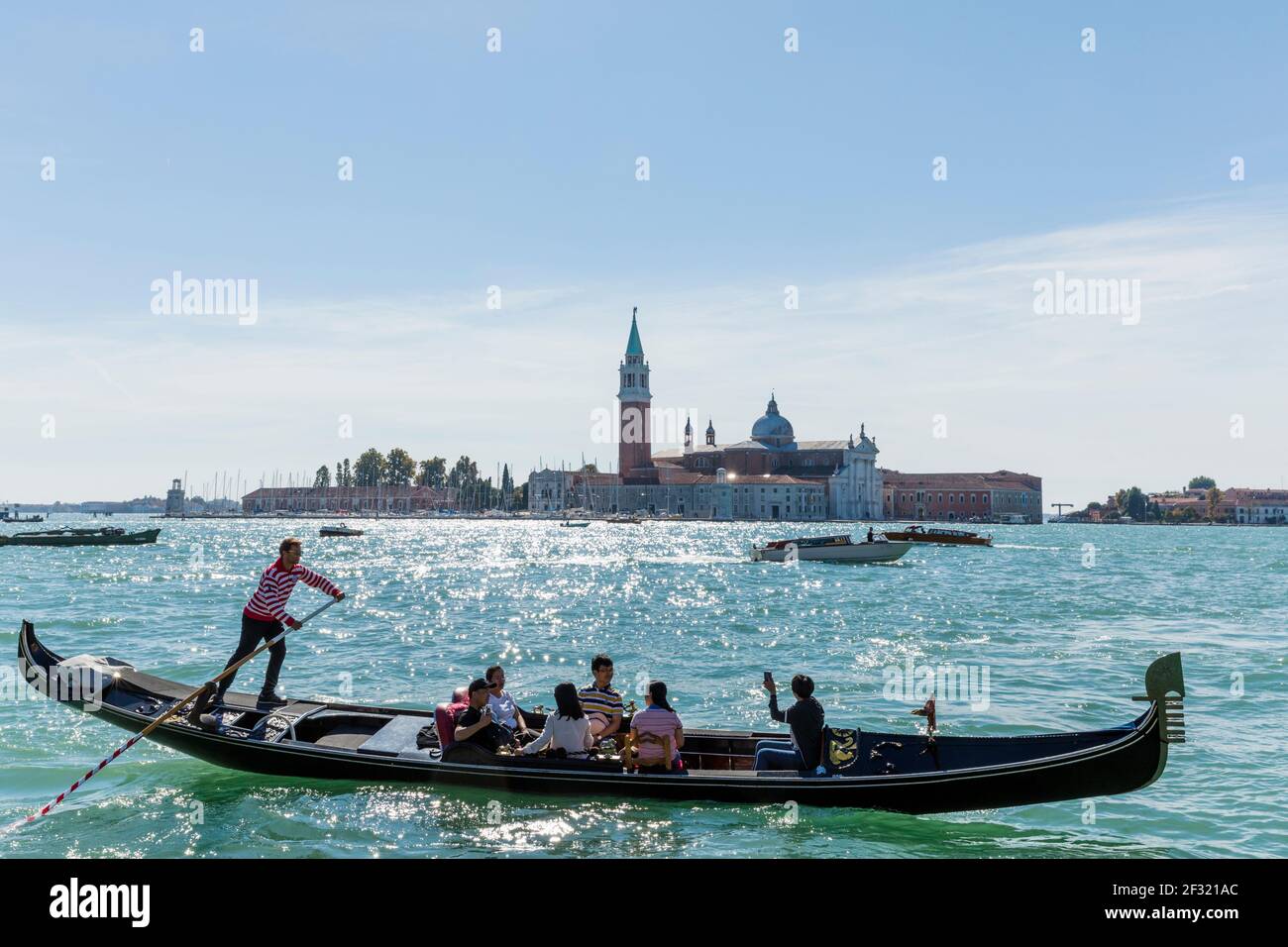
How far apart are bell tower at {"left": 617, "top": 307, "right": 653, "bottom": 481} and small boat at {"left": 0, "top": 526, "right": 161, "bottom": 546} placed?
6635cm

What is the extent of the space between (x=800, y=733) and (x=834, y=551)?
143 feet

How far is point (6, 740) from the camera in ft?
35.1

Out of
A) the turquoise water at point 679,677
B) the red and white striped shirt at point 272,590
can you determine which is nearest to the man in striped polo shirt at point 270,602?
the red and white striped shirt at point 272,590

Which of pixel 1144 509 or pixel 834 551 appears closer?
pixel 834 551

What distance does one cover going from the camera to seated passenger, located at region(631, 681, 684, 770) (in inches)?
323

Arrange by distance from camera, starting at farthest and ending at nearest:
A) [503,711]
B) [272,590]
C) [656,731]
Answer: [272,590]
[503,711]
[656,731]

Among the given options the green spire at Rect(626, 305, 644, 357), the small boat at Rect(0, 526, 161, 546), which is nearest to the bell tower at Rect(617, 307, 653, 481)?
the green spire at Rect(626, 305, 644, 357)

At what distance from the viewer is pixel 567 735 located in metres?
8.41

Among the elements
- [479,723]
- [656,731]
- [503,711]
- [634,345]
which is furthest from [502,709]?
[634,345]

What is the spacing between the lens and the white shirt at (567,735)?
8.41 m

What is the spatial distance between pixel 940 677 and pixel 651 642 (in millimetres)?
6443

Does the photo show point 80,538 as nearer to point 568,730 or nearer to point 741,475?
point 568,730

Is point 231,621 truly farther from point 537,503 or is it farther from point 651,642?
point 537,503
